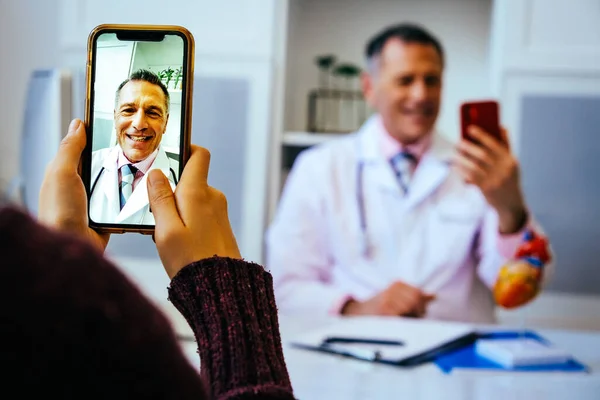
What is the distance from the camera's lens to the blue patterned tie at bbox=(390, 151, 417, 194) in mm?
1753

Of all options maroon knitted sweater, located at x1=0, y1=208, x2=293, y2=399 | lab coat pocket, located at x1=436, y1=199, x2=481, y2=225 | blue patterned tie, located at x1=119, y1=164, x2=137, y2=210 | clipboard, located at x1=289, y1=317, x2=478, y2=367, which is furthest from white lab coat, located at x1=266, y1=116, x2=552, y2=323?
maroon knitted sweater, located at x1=0, y1=208, x2=293, y2=399

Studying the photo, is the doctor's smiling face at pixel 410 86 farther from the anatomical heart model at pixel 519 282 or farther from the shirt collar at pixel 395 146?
the anatomical heart model at pixel 519 282

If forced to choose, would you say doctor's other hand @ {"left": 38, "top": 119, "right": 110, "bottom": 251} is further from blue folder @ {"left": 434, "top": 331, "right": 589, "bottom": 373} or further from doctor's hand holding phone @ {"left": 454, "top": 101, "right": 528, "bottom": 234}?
doctor's hand holding phone @ {"left": 454, "top": 101, "right": 528, "bottom": 234}

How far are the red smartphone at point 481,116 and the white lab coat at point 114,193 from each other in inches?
35.3

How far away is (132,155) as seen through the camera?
1.06 feet

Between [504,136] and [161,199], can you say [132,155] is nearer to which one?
[161,199]

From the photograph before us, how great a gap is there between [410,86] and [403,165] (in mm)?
195

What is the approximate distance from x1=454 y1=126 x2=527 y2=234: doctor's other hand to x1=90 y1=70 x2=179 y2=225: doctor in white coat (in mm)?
1077

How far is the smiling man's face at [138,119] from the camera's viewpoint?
321 millimetres

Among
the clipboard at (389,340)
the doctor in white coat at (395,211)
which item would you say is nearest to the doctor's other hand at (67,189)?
the clipboard at (389,340)

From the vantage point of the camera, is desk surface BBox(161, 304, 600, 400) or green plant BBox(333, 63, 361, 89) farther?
green plant BBox(333, 63, 361, 89)

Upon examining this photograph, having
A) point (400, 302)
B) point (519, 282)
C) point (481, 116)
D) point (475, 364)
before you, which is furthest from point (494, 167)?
point (475, 364)

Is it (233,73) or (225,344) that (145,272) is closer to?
(225,344)

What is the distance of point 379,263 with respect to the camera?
1690 millimetres
